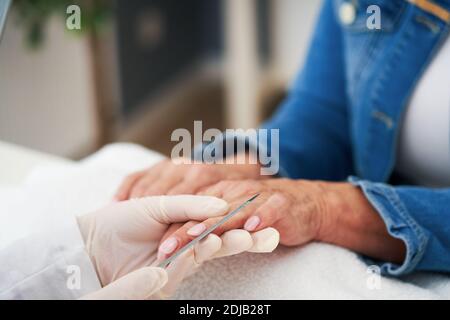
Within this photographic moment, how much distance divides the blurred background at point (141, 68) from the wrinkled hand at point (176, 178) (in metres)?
0.81

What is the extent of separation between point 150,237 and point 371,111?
308 millimetres

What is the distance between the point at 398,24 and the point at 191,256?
0.34m

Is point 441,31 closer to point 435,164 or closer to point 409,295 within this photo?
point 435,164

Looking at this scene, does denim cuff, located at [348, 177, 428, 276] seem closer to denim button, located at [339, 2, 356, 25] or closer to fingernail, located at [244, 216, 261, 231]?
fingernail, located at [244, 216, 261, 231]

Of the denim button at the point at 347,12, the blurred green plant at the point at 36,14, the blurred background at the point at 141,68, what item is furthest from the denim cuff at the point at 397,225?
the blurred green plant at the point at 36,14

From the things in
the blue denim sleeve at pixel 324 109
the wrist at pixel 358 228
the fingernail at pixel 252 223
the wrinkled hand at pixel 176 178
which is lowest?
the wrist at pixel 358 228

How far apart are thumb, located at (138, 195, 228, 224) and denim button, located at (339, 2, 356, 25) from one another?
301mm

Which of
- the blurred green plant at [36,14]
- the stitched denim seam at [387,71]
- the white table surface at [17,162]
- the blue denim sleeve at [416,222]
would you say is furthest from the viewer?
the blurred green plant at [36,14]

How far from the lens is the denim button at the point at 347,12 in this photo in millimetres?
650

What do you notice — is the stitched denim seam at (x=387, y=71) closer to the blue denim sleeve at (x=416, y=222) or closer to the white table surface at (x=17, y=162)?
the blue denim sleeve at (x=416, y=222)

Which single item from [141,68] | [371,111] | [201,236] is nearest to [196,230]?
[201,236]

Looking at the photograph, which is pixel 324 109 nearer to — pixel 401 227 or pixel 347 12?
pixel 347 12

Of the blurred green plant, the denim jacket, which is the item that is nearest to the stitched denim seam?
the denim jacket

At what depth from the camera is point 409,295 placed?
46 cm
